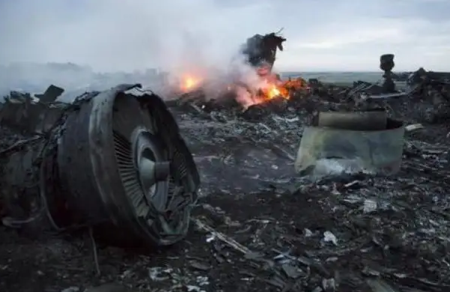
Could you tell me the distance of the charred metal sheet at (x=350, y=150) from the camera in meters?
6.74

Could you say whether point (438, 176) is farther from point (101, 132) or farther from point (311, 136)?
point (101, 132)

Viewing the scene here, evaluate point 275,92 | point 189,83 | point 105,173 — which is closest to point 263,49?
point 275,92

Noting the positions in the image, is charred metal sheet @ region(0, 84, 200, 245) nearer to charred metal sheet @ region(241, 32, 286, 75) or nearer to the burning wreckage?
the burning wreckage

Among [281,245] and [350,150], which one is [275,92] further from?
[281,245]

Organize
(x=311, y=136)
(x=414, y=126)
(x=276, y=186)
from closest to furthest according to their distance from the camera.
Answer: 1. (x=276, y=186)
2. (x=311, y=136)
3. (x=414, y=126)

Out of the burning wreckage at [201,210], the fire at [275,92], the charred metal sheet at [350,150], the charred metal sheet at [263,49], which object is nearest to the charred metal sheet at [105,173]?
the burning wreckage at [201,210]

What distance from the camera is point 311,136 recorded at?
7020 mm

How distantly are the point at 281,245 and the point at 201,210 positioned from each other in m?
1.16

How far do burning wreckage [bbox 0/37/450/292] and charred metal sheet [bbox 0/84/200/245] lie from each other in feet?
0.04

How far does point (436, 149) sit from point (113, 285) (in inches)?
324

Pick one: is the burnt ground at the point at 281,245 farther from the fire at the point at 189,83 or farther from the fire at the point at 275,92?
the fire at the point at 189,83

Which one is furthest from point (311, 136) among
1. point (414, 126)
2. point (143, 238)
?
point (414, 126)

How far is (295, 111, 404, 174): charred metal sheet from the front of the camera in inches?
Answer: 265

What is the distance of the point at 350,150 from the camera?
6770 millimetres
